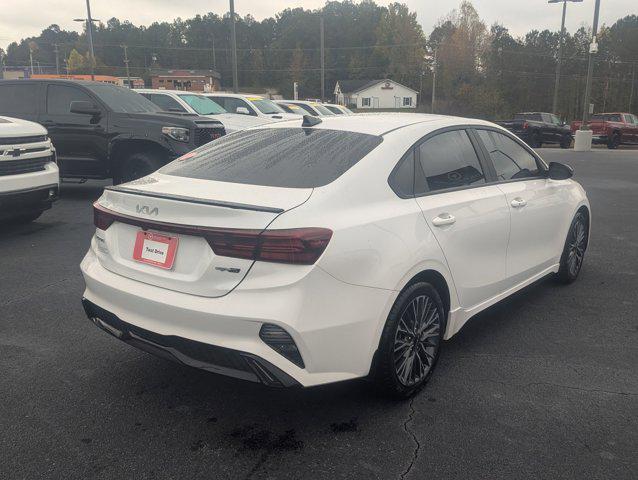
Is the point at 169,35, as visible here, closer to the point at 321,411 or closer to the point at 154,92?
the point at 154,92

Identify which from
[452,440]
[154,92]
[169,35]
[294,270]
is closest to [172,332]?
[294,270]

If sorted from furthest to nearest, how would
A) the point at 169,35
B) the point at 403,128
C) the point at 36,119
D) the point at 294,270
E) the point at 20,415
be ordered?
the point at 169,35
the point at 36,119
the point at 403,128
the point at 20,415
the point at 294,270

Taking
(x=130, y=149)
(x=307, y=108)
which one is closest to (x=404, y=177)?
(x=130, y=149)

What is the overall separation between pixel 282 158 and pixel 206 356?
125 centimetres

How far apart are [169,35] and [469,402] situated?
13550 centimetres

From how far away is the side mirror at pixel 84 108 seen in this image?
29.0 ft

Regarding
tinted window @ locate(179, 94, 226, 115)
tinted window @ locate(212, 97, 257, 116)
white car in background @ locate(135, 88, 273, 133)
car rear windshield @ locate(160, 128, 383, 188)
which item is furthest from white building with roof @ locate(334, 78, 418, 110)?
car rear windshield @ locate(160, 128, 383, 188)

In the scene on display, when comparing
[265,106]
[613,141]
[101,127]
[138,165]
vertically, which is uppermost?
[265,106]

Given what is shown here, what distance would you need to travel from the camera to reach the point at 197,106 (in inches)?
538

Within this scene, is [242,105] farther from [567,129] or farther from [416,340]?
[567,129]

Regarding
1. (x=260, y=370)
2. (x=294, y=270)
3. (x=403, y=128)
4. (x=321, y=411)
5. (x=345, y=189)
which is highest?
(x=403, y=128)

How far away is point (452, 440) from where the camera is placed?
2.92 m

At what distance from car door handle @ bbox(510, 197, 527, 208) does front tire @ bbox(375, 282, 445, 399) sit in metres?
1.16

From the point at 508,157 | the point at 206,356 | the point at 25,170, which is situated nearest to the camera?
the point at 206,356
